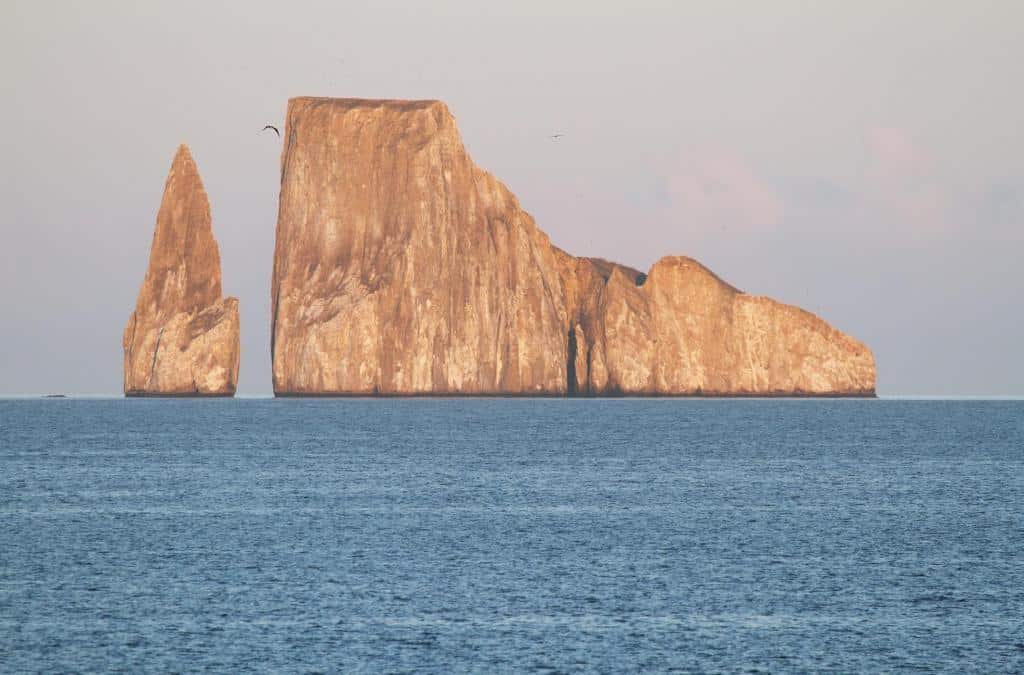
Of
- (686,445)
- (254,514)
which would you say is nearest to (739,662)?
(254,514)

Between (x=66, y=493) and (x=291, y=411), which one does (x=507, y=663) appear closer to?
(x=66, y=493)

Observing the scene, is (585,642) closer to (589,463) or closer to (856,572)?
(856,572)

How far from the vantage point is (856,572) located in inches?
1626

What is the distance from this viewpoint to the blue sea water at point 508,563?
31234mm

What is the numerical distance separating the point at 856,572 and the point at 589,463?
4204cm

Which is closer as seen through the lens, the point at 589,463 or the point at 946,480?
the point at 946,480

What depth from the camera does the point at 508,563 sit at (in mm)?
42312

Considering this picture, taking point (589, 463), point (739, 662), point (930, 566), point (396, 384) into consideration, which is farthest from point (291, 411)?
point (739, 662)

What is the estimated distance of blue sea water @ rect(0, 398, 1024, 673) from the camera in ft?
102

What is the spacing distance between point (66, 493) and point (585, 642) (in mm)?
36319

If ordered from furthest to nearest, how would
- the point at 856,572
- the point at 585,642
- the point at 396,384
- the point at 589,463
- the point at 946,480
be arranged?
1. the point at 396,384
2. the point at 589,463
3. the point at 946,480
4. the point at 856,572
5. the point at 585,642

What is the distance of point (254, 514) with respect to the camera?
54688 millimetres

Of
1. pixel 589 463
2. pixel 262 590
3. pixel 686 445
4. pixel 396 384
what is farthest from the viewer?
pixel 396 384

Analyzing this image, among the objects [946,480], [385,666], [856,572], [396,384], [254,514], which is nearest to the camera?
[385,666]
